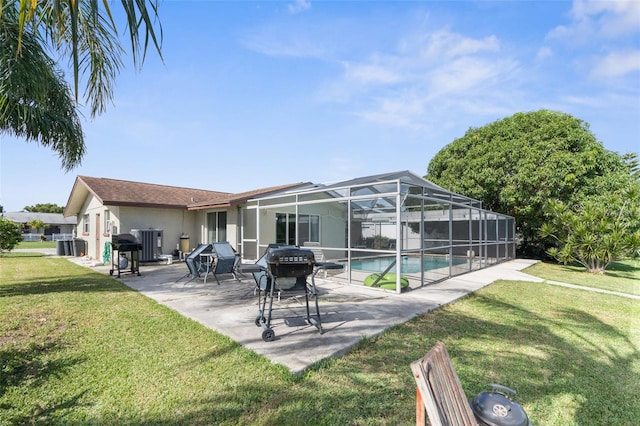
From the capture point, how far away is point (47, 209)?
51.5 m

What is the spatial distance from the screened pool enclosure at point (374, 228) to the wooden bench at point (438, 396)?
6712mm

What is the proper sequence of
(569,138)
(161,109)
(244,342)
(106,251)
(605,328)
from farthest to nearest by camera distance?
(569,138)
(106,251)
(161,109)
(605,328)
(244,342)

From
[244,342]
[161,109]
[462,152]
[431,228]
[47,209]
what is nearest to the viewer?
[244,342]

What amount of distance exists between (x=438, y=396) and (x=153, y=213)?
585 inches

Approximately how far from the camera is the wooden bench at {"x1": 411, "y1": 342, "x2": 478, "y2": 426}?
4.73 feet

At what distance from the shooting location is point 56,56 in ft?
15.0

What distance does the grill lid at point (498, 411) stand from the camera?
5.00 feet

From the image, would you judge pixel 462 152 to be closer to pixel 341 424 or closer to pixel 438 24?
pixel 438 24

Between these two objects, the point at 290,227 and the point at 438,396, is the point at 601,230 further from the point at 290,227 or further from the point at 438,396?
the point at 438,396

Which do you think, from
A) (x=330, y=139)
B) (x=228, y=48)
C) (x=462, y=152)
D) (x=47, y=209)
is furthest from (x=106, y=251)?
(x=47, y=209)

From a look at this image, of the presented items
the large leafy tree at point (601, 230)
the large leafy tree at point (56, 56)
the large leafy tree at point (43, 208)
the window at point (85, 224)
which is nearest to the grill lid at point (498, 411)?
the large leafy tree at point (56, 56)

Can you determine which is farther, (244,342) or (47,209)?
(47,209)

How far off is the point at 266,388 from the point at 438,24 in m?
9.06

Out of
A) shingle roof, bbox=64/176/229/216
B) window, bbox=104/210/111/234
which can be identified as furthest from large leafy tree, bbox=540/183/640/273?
window, bbox=104/210/111/234
